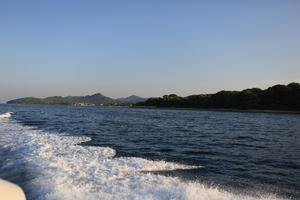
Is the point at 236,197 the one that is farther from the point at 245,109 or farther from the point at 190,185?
the point at 245,109

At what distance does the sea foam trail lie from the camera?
7172 millimetres

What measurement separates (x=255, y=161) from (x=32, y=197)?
1091cm

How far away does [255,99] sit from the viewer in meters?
105

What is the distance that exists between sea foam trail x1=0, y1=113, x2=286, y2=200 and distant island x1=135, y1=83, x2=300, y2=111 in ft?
308

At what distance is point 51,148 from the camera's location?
45.9 feet

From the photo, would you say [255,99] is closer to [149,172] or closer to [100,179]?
[149,172]

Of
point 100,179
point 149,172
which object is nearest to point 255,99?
point 149,172

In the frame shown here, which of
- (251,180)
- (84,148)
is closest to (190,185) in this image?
(251,180)

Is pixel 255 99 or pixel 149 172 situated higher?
pixel 255 99

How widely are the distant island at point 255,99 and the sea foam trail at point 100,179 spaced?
93864mm

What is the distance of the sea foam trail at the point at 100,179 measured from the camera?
23.5ft

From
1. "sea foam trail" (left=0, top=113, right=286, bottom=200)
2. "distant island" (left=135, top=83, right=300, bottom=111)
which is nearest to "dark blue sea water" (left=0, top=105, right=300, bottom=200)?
"sea foam trail" (left=0, top=113, right=286, bottom=200)

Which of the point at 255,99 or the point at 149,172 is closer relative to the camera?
the point at 149,172

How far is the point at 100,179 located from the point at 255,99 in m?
107
